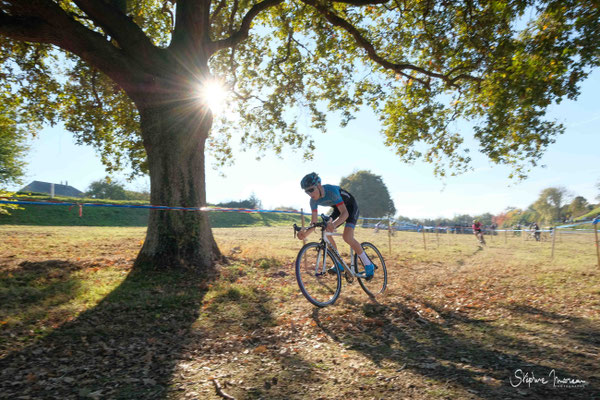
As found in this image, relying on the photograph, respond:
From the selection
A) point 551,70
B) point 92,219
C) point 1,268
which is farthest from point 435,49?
point 92,219

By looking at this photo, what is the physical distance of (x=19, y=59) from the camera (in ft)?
41.0

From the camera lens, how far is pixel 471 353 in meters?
4.15

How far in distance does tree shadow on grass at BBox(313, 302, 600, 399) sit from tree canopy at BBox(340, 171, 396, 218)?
8582 cm

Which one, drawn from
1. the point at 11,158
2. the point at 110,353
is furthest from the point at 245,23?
the point at 11,158

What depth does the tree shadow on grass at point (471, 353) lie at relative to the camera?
3.18 metres

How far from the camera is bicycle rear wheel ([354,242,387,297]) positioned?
25.1 feet

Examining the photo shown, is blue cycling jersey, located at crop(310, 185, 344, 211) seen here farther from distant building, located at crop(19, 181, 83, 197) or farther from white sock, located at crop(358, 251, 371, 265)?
distant building, located at crop(19, 181, 83, 197)

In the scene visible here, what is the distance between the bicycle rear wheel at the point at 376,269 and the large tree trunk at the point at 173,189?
4.31 m

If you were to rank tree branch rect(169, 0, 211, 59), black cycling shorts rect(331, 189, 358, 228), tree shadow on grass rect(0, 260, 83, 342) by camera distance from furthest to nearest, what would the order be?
tree branch rect(169, 0, 211, 59)
black cycling shorts rect(331, 189, 358, 228)
tree shadow on grass rect(0, 260, 83, 342)

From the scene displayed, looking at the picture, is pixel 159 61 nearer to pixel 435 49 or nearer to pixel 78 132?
pixel 78 132

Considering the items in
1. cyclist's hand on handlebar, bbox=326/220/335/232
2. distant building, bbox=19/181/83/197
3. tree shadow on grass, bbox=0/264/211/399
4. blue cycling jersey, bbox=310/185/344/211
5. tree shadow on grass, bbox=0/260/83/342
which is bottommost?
tree shadow on grass, bbox=0/264/211/399

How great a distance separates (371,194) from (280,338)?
89874mm
